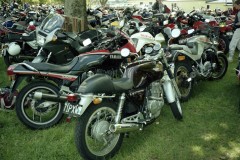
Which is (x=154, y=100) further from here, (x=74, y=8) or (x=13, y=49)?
(x=74, y=8)

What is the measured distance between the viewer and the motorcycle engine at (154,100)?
4070 millimetres

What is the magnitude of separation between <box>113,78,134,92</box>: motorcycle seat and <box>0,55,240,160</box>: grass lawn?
33.4 inches

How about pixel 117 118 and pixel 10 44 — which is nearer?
pixel 117 118

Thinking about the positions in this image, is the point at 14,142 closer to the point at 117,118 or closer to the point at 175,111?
the point at 117,118

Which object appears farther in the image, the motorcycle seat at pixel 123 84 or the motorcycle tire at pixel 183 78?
the motorcycle tire at pixel 183 78

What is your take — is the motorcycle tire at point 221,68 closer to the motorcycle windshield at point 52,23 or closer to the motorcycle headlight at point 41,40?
the motorcycle windshield at point 52,23

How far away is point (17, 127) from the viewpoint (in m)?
4.62

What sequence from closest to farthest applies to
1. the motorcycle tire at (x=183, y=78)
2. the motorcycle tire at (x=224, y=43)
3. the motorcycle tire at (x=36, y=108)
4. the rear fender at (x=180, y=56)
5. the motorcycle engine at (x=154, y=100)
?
1. the motorcycle engine at (x=154, y=100)
2. the motorcycle tire at (x=36, y=108)
3. the rear fender at (x=180, y=56)
4. the motorcycle tire at (x=183, y=78)
5. the motorcycle tire at (x=224, y=43)

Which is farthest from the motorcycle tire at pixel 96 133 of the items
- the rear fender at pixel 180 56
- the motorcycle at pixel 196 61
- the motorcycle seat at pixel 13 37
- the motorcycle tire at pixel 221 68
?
the motorcycle seat at pixel 13 37

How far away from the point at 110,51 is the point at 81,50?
0.73m

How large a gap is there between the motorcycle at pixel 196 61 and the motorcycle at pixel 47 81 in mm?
1351

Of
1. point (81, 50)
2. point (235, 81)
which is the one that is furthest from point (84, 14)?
point (235, 81)

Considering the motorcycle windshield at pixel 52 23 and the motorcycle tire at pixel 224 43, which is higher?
the motorcycle windshield at pixel 52 23

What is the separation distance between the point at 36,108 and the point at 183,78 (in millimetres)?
2714
